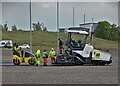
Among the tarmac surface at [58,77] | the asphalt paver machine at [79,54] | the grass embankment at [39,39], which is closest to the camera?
the tarmac surface at [58,77]

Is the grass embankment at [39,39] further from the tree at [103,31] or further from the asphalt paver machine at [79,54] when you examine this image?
the asphalt paver machine at [79,54]

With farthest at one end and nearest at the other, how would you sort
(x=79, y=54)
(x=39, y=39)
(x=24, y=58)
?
(x=39, y=39) < (x=24, y=58) < (x=79, y=54)

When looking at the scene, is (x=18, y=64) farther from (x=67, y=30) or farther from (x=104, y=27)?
(x=104, y=27)

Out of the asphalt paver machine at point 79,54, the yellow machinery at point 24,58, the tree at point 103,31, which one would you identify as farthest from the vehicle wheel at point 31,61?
the tree at point 103,31

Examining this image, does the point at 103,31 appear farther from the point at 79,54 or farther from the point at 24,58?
the point at 24,58

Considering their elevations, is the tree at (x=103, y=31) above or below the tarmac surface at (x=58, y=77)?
above

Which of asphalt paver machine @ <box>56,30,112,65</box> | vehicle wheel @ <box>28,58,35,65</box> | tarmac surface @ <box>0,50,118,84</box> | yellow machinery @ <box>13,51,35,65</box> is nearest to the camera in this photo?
tarmac surface @ <box>0,50,118,84</box>

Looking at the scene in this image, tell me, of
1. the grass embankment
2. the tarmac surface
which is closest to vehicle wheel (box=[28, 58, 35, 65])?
the tarmac surface

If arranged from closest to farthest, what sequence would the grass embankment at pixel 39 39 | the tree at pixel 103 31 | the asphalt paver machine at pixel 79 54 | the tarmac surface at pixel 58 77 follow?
the tarmac surface at pixel 58 77
the asphalt paver machine at pixel 79 54
the grass embankment at pixel 39 39
the tree at pixel 103 31

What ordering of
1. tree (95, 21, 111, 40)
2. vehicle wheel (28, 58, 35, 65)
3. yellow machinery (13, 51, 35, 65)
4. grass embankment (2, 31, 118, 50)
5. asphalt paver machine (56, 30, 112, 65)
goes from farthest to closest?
tree (95, 21, 111, 40)
grass embankment (2, 31, 118, 50)
yellow machinery (13, 51, 35, 65)
vehicle wheel (28, 58, 35, 65)
asphalt paver machine (56, 30, 112, 65)

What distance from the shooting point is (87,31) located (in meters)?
31.7

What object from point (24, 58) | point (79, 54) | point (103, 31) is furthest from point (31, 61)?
point (103, 31)

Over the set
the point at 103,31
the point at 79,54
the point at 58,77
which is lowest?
the point at 58,77

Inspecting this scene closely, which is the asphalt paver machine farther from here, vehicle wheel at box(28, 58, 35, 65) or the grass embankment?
the grass embankment
